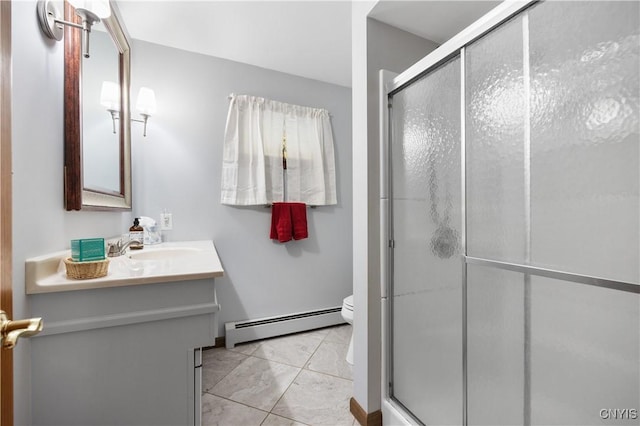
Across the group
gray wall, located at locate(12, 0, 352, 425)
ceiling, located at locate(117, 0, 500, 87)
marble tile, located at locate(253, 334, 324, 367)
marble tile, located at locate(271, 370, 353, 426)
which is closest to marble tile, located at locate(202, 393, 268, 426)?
marble tile, located at locate(271, 370, 353, 426)

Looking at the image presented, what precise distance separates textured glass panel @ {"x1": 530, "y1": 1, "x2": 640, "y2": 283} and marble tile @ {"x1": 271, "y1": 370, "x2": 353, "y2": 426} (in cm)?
123

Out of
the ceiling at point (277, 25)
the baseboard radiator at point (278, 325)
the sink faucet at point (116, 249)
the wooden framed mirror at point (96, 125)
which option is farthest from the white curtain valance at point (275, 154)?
the baseboard radiator at point (278, 325)

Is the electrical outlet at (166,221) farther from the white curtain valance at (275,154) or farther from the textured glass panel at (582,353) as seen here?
the textured glass panel at (582,353)

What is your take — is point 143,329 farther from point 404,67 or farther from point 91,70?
point 404,67

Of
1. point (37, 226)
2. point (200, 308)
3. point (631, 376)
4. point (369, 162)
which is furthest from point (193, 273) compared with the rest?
point (631, 376)

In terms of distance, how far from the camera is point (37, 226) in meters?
0.88

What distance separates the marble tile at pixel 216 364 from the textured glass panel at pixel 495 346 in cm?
143

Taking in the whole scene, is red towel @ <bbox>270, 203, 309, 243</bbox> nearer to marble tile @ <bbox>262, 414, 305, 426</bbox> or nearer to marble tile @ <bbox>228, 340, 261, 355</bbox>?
marble tile @ <bbox>228, 340, 261, 355</bbox>

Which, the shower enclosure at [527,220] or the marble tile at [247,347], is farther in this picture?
the marble tile at [247,347]

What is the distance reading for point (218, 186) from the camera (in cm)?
212

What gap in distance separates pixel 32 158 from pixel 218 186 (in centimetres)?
127

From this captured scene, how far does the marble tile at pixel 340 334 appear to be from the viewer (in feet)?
7.25

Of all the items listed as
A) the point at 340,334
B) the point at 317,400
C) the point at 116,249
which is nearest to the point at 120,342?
the point at 116,249

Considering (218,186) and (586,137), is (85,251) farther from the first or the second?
(586,137)
